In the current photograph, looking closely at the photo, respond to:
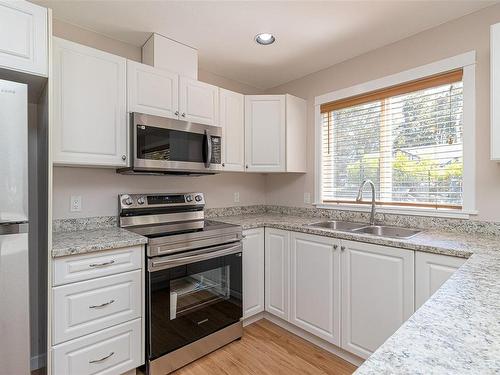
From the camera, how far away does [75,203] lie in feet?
6.75

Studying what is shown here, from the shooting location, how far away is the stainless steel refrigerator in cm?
130

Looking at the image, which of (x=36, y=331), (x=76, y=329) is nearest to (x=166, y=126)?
(x=76, y=329)

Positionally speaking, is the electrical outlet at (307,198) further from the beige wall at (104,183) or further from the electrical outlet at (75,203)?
the electrical outlet at (75,203)

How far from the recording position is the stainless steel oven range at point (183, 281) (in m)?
1.79

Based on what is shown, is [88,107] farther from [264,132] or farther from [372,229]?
[372,229]

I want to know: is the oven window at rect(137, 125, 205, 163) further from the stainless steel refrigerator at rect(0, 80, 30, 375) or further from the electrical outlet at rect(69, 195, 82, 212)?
the stainless steel refrigerator at rect(0, 80, 30, 375)

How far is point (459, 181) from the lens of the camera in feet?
6.61

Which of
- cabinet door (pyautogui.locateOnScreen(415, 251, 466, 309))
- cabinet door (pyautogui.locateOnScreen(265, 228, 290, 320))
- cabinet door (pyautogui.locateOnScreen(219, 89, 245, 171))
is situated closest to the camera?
cabinet door (pyautogui.locateOnScreen(415, 251, 466, 309))

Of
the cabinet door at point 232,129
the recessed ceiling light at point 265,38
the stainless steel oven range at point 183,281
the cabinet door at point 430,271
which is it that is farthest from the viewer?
the cabinet door at point 232,129

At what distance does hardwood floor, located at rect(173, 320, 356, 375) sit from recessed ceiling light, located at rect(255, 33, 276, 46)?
243 cm

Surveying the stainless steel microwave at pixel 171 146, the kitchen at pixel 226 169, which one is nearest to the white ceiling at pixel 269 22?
the kitchen at pixel 226 169

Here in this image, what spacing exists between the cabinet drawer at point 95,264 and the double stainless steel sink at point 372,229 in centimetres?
138

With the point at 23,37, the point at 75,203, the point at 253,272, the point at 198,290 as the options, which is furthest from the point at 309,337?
the point at 23,37

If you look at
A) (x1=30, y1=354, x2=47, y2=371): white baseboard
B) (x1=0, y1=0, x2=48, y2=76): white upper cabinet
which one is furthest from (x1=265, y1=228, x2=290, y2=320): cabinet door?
(x1=0, y1=0, x2=48, y2=76): white upper cabinet
